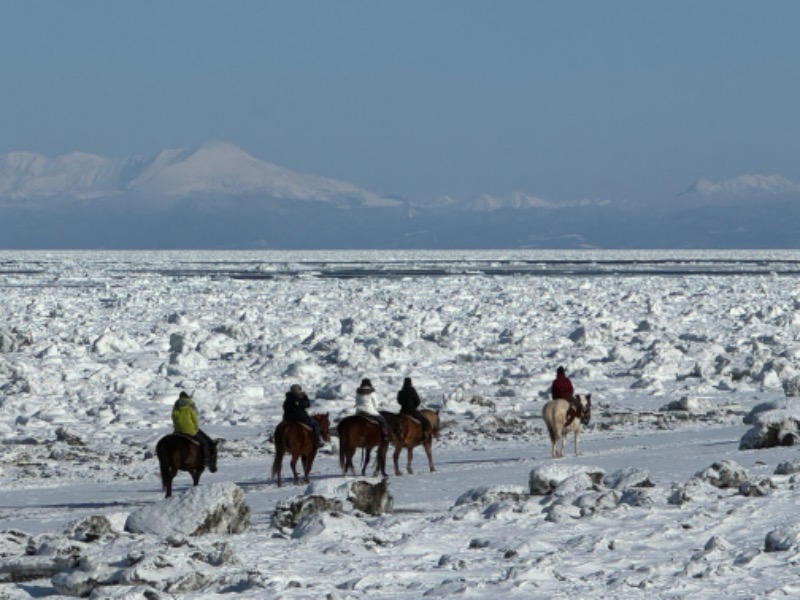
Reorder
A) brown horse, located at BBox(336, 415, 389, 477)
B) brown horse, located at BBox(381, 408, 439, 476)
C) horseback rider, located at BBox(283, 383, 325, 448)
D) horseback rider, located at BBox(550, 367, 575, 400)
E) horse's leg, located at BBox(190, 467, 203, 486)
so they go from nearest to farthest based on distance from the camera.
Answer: horse's leg, located at BBox(190, 467, 203, 486), horseback rider, located at BBox(283, 383, 325, 448), brown horse, located at BBox(336, 415, 389, 477), brown horse, located at BBox(381, 408, 439, 476), horseback rider, located at BBox(550, 367, 575, 400)

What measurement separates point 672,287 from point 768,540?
5345 cm

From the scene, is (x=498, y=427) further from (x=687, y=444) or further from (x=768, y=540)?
(x=768, y=540)

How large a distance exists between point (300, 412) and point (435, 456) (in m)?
3.04

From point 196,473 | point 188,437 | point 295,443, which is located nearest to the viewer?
point 188,437

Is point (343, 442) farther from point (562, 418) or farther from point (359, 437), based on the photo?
point (562, 418)

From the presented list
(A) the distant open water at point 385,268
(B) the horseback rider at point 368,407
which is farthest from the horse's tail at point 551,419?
(A) the distant open water at point 385,268

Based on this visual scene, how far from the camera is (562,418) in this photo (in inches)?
677

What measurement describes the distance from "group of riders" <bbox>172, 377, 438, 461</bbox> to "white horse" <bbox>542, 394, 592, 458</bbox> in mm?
1457

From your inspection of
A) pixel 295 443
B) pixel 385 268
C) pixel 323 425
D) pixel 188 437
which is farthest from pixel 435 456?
pixel 385 268

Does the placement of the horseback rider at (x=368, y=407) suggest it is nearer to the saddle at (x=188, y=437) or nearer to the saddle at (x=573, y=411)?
the saddle at (x=573, y=411)

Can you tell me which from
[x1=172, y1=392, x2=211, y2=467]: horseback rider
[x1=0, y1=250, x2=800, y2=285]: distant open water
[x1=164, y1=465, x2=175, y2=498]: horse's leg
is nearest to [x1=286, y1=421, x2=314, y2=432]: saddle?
[x1=172, y1=392, x2=211, y2=467]: horseback rider

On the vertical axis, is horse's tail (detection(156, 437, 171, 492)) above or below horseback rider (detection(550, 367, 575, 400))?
below

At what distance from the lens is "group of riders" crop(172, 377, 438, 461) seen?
14.6 m

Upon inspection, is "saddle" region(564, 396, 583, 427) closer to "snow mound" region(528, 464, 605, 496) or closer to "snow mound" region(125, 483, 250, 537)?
"snow mound" region(528, 464, 605, 496)
